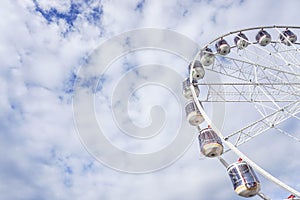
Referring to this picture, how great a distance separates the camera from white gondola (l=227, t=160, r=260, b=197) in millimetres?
16906

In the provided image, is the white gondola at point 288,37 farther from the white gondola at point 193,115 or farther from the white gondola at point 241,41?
the white gondola at point 193,115

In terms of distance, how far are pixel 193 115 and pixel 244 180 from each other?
6.40 m

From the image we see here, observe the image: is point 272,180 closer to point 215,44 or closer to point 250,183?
point 250,183

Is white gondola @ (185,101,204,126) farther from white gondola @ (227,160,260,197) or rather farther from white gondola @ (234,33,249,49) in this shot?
white gondola @ (234,33,249,49)

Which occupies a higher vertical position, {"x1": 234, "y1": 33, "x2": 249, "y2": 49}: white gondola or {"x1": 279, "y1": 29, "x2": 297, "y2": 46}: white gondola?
{"x1": 234, "y1": 33, "x2": 249, "y2": 49}: white gondola

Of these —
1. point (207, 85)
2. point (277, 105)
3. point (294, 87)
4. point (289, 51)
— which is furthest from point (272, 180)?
point (289, 51)

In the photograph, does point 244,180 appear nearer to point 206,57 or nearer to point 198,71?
point 198,71

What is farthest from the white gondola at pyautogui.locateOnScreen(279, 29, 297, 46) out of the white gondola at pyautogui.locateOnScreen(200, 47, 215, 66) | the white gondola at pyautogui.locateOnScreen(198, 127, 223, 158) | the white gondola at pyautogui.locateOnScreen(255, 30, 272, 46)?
the white gondola at pyautogui.locateOnScreen(198, 127, 223, 158)

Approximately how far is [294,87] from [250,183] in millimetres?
6007

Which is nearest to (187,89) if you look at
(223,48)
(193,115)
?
(193,115)

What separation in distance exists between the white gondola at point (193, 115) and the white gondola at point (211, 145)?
2383 millimetres

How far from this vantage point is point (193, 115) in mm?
22031

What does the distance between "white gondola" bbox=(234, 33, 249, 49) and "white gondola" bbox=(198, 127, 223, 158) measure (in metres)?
8.65

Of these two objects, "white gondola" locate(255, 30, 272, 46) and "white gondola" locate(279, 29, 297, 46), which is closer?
"white gondola" locate(279, 29, 297, 46)
